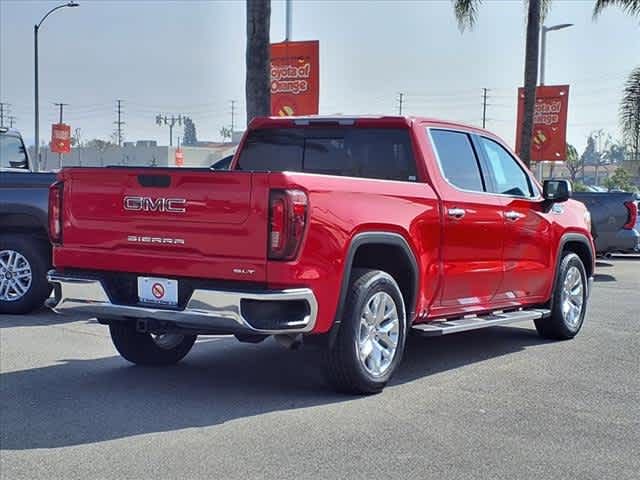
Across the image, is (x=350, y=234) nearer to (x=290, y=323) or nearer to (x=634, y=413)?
(x=290, y=323)

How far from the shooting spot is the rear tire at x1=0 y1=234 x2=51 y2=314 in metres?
10.1

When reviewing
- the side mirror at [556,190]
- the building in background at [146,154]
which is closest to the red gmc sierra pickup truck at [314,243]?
the side mirror at [556,190]

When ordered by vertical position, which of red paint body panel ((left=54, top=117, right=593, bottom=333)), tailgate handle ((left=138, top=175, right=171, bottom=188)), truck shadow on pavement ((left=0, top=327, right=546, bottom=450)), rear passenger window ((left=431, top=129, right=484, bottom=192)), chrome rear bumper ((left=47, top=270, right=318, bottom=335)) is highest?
rear passenger window ((left=431, top=129, right=484, bottom=192))

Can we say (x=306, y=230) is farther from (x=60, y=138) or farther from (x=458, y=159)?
(x=60, y=138)

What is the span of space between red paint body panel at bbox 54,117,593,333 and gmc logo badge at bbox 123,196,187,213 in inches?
1.1

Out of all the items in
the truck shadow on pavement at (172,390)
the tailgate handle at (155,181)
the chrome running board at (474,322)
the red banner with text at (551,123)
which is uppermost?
the red banner with text at (551,123)

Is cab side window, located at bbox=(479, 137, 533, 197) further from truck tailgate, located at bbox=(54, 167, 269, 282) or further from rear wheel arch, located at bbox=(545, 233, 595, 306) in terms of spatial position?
truck tailgate, located at bbox=(54, 167, 269, 282)

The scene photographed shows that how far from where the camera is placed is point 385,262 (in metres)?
7.05

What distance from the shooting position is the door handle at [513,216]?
8.31 m

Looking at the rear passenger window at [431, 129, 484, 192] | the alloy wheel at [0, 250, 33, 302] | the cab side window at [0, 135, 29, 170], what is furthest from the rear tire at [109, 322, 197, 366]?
the cab side window at [0, 135, 29, 170]

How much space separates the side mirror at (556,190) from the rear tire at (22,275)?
528 centimetres

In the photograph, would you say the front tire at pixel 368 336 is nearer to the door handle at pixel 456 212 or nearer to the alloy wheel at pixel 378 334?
the alloy wheel at pixel 378 334

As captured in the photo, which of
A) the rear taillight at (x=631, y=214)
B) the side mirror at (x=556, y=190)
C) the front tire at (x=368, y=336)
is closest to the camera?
the front tire at (x=368, y=336)

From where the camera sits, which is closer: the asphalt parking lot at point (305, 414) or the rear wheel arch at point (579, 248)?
the asphalt parking lot at point (305, 414)
